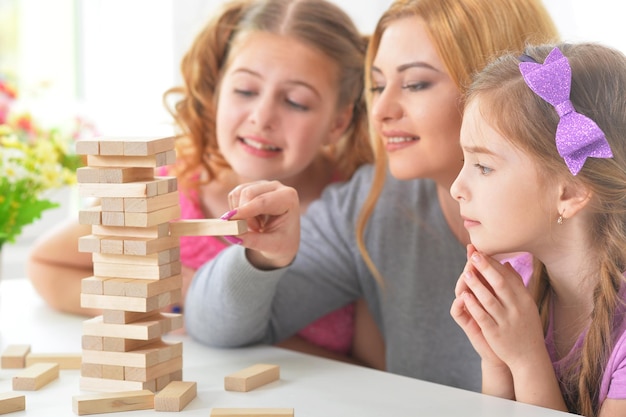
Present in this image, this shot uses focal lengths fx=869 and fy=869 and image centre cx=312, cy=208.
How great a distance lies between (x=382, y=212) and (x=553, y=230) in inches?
21.8

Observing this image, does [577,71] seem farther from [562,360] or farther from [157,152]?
[157,152]

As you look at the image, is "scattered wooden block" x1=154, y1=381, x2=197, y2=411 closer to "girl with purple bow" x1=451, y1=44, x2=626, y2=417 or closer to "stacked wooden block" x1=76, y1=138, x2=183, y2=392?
"stacked wooden block" x1=76, y1=138, x2=183, y2=392

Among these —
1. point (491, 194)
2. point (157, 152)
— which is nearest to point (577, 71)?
point (491, 194)

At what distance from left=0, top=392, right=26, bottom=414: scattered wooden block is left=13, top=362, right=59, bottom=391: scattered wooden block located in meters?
0.07

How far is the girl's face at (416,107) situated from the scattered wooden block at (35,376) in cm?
60

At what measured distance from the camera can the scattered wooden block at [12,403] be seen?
1.06 metres

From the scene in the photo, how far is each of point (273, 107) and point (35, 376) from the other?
0.65 metres

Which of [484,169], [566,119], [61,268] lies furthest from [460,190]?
[61,268]

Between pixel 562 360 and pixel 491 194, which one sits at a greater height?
pixel 491 194

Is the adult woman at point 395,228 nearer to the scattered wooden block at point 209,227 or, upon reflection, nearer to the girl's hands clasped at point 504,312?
the scattered wooden block at point 209,227

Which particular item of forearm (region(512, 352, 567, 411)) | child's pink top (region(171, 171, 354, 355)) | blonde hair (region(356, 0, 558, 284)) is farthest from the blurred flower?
forearm (region(512, 352, 567, 411))

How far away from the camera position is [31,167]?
1.57 meters

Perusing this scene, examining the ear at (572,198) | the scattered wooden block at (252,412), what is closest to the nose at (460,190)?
the ear at (572,198)

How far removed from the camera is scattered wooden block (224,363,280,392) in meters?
1.14
